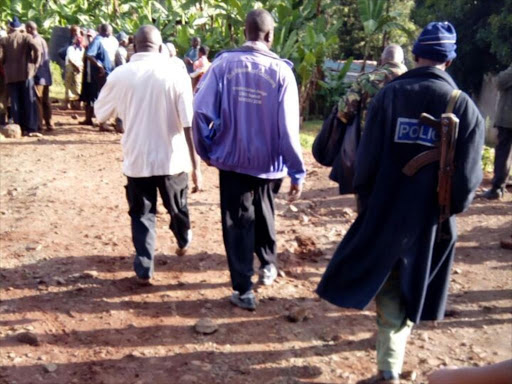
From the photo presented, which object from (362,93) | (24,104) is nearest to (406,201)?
(362,93)

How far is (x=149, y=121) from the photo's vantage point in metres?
5.00

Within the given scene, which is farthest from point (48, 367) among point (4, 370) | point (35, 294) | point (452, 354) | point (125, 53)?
point (125, 53)

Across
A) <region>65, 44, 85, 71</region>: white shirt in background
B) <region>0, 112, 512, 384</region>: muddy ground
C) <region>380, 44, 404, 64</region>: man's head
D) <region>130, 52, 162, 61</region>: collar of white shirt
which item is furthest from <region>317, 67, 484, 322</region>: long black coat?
<region>65, 44, 85, 71</region>: white shirt in background

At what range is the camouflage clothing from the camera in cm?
457

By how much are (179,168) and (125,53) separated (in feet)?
26.3

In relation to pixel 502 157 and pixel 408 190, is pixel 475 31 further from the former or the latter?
pixel 408 190

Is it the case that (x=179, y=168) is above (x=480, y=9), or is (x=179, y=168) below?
below

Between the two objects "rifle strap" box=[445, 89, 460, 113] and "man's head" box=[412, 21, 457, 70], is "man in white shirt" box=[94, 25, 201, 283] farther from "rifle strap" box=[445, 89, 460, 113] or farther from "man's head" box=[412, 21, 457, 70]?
"rifle strap" box=[445, 89, 460, 113]

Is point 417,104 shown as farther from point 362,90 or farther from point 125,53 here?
point 125,53

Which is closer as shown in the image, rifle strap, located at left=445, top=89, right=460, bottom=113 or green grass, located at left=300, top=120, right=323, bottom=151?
rifle strap, located at left=445, top=89, right=460, bottom=113

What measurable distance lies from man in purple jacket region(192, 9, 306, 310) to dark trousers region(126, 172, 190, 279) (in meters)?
0.53

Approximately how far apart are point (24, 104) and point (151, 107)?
7416 millimetres

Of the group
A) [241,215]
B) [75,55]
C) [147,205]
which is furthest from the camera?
[75,55]

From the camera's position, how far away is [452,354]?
445cm
